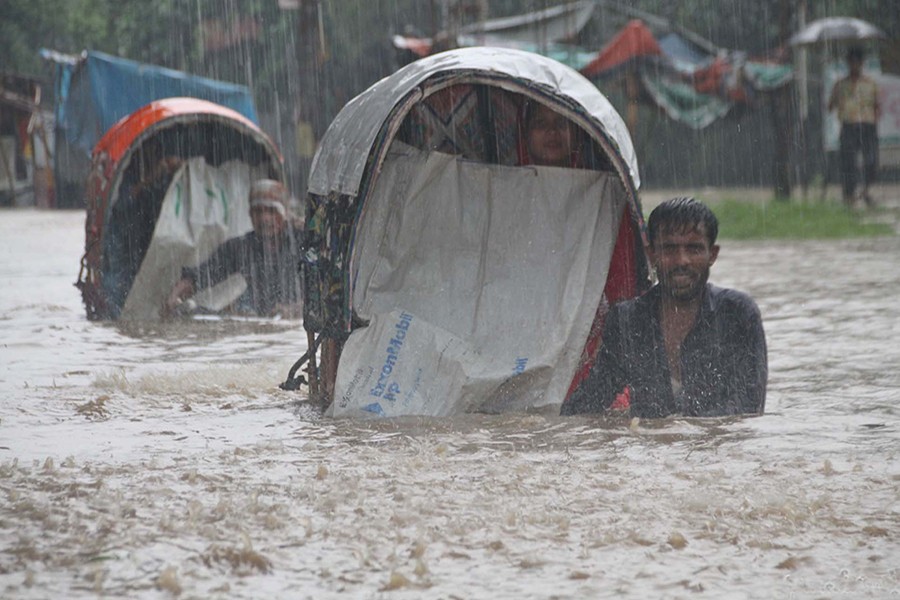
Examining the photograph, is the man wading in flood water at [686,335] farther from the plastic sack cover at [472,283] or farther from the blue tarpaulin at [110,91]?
the blue tarpaulin at [110,91]

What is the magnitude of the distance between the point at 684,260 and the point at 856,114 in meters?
13.6

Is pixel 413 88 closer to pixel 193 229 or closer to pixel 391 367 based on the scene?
pixel 391 367

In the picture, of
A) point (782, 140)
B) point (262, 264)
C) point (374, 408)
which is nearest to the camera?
point (374, 408)

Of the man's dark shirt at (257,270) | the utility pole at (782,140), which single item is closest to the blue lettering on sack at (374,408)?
the man's dark shirt at (257,270)

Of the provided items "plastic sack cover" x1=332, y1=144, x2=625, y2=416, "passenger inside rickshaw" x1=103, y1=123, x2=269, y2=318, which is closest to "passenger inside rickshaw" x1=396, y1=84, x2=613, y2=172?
"plastic sack cover" x1=332, y1=144, x2=625, y2=416

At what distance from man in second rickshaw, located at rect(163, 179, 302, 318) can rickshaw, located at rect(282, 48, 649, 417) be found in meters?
3.20

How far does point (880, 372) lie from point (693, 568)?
3698 mm

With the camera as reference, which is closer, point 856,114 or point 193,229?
point 193,229

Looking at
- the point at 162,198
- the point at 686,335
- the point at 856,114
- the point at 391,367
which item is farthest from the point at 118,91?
the point at 686,335

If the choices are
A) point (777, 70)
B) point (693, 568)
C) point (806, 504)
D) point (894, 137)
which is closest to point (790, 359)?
point (806, 504)

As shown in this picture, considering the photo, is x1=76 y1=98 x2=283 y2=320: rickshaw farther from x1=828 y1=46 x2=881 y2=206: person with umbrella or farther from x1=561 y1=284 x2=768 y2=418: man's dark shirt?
x1=828 y1=46 x2=881 y2=206: person with umbrella

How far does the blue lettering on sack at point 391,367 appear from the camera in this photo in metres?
A: 5.53

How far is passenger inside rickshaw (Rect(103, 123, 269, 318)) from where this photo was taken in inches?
372

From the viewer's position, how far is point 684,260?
17.3ft
